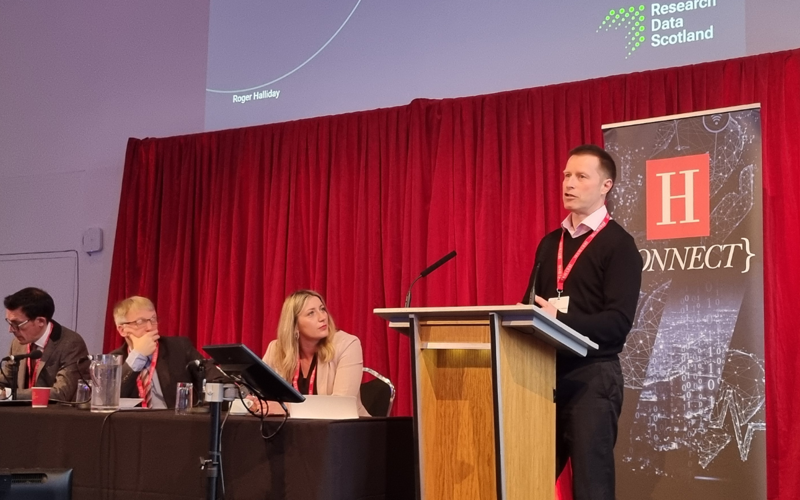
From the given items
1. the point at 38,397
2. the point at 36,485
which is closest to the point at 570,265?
the point at 36,485

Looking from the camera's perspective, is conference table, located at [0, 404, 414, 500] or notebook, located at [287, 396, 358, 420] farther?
notebook, located at [287, 396, 358, 420]

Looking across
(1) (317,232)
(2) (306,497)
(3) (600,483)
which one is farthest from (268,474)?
(1) (317,232)

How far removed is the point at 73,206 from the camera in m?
7.16

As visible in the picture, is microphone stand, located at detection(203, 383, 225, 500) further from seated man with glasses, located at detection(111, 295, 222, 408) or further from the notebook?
seated man with glasses, located at detection(111, 295, 222, 408)

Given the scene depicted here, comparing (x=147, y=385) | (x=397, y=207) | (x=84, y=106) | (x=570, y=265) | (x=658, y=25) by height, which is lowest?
(x=147, y=385)

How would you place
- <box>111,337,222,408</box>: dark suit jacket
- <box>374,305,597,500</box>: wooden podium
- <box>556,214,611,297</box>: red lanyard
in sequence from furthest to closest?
1. <box>111,337,222,408</box>: dark suit jacket
2. <box>556,214,611,297</box>: red lanyard
3. <box>374,305,597,500</box>: wooden podium

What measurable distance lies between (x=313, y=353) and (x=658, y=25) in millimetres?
2607

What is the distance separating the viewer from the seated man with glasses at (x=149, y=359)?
4.15 m

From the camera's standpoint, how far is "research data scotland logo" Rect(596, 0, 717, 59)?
4711 millimetres

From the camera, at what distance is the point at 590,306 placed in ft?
9.71

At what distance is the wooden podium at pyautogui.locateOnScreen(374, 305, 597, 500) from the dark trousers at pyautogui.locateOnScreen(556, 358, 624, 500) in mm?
86

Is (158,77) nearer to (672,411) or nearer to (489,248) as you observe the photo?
(489,248)

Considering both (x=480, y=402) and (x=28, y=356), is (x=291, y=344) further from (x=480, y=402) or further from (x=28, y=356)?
(x=480, y=402)

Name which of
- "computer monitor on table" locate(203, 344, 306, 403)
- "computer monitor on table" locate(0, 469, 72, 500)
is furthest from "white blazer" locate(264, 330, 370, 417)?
"computer monitor on table" locate(0, 469, 72, 500)
